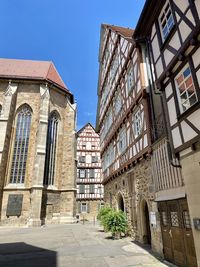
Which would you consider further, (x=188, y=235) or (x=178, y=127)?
(x=178, y=127)

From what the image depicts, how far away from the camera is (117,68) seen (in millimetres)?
12734

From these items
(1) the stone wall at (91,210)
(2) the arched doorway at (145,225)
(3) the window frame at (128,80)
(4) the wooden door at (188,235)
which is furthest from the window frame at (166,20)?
(1) the stone wall at (91,210)

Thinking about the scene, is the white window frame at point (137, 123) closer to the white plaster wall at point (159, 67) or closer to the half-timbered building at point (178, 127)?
the half-timbered building at point (178, 127)

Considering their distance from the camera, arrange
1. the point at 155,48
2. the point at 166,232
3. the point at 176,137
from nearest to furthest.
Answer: the point at 176,137 < the point at 166,232 < the point at 155,48

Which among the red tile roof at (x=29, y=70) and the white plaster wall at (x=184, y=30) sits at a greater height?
the red tile roof at (x=29, y=70)

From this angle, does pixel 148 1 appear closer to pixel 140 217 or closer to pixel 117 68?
pixel 117 68

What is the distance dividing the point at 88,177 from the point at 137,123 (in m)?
21.2

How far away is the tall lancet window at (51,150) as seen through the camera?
20.3 meters

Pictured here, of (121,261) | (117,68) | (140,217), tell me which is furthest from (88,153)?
(121,261)

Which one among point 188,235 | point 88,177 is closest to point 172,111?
point 188,235

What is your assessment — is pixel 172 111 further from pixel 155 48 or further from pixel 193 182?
pixel 155 48

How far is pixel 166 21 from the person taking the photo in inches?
261

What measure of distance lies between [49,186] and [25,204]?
8.96 ft

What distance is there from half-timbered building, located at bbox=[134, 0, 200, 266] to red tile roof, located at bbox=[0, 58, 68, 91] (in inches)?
719
